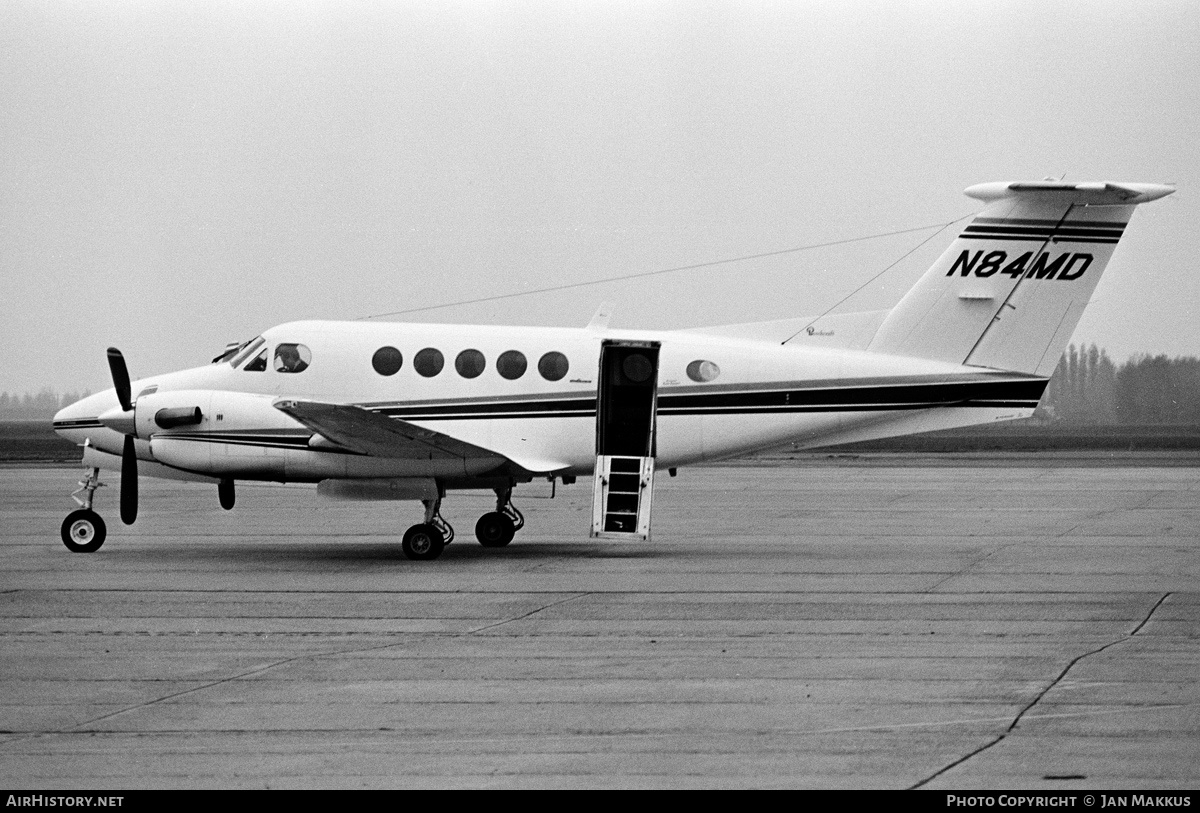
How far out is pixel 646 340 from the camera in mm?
18984

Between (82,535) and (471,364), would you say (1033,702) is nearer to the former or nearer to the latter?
(471,364)

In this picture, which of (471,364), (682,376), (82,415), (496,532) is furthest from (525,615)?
(82,415)

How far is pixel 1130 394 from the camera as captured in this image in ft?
188

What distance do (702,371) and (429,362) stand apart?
3.81 meters

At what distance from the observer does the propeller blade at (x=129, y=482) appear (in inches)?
721

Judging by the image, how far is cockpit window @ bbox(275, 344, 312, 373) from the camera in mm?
19094

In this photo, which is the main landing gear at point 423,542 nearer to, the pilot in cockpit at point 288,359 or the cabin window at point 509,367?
the cabin window at point 509,367

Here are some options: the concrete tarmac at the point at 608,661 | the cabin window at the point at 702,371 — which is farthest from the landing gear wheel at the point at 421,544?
the cabin window at the point at 702,371

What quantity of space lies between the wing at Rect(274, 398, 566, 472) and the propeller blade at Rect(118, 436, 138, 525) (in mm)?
2575

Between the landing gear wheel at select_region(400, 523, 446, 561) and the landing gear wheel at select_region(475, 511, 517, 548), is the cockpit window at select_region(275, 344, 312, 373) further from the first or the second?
the landing gear wheel at select_region(475, 511, 517, 548)

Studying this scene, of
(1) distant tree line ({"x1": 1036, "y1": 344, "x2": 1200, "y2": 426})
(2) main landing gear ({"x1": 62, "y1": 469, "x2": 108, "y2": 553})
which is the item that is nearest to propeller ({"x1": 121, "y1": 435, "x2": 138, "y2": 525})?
(2) main landing gear ({"x1": 62, "y1": 469, "x2": 108, "y2": 553})

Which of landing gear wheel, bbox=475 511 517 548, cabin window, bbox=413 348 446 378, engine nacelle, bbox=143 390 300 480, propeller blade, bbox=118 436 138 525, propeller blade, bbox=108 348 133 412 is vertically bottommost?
landing gear wheel, bbox=475 511 517 548
